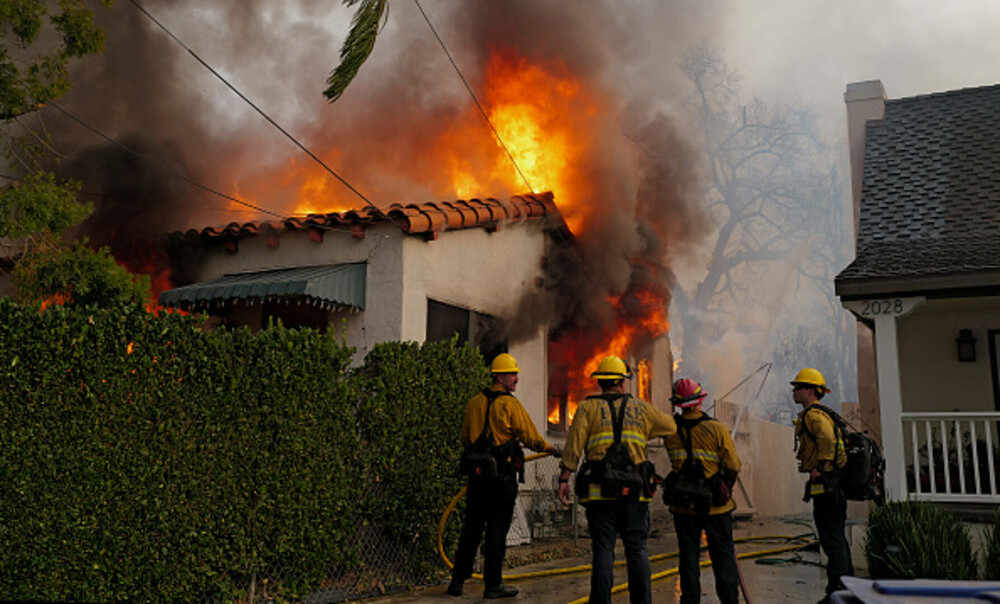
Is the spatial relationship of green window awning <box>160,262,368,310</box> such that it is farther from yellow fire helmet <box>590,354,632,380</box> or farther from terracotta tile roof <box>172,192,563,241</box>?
yellow fire helmet <box>590,354,632,380</box>

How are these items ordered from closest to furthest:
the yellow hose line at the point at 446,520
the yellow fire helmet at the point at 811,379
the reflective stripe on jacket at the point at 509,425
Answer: the reflective stripe on jacket at the point at 509,425 → the yellow fire helmet at the point at 811,379 → the yellow hose line at the point at 446,520

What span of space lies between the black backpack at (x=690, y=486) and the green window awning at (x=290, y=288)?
174 inches

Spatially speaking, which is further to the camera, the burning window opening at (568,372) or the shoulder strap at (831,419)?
the burning window opening at (568,372)

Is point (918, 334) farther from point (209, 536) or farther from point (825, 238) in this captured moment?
point (825, 238)

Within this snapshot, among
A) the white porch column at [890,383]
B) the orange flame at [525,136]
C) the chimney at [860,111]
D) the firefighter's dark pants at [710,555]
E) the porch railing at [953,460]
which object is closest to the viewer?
the firefighter's dark pants at [710,555]

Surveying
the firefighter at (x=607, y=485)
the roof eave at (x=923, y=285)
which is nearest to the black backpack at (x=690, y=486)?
the firefighter at (x=607, y=485)

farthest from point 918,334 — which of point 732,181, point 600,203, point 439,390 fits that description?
point 732,181

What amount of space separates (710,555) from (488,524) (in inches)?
69.2

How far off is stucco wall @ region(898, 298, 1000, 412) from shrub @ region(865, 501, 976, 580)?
372cm

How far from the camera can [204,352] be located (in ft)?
18.1

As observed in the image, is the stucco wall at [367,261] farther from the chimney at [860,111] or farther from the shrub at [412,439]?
the chimney at [860,111]

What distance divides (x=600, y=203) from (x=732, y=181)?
1662 centimetres

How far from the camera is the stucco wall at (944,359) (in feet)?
32.6

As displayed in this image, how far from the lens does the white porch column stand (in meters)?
8.50
